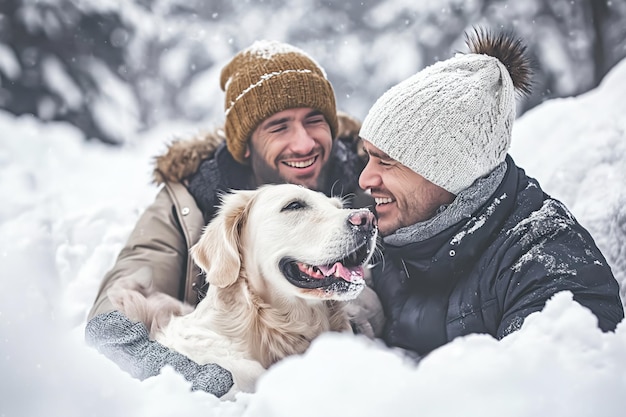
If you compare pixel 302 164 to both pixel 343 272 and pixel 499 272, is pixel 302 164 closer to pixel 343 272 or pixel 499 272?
pixel 343 272

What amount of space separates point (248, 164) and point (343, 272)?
52.3 inches

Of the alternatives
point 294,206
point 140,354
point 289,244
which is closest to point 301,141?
point 294,206

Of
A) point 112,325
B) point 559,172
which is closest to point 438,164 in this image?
point 559,172

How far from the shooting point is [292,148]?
2.90 meters

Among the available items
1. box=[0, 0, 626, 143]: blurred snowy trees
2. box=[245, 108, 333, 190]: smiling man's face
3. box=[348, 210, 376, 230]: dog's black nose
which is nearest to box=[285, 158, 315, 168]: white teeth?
box=[245, 108, 333, 190]: smiling man's face

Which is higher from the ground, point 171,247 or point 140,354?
point 140,354

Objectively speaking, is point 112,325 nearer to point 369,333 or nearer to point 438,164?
point 369,333

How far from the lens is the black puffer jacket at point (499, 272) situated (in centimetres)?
190

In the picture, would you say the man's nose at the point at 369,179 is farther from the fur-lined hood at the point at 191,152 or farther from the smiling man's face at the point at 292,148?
the fur-lined hood at the point at 191,152

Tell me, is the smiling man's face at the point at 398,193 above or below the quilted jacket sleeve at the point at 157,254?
above

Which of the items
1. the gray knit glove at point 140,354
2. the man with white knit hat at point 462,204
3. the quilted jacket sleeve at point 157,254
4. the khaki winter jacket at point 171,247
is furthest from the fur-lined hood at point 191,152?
the gray knit glove at point 140,354

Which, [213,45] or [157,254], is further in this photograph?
[213,45]

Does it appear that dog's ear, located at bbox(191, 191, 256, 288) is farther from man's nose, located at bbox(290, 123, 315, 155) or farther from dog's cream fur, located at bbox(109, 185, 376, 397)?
man's nose, located at bbox(290, 123, 315, 155)

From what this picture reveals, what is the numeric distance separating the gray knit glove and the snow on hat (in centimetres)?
109
